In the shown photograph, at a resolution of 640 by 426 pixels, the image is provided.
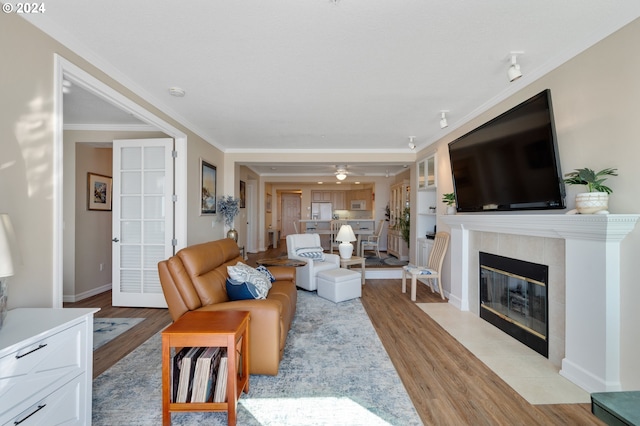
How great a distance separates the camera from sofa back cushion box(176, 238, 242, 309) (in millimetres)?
2354

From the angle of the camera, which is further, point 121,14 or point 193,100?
point 193,100

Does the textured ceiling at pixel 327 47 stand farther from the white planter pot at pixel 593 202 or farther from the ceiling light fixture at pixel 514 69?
the white planter pot at pixel 593 202

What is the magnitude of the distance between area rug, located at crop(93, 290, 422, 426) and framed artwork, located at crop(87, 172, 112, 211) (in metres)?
2.72

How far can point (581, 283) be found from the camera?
208 cm

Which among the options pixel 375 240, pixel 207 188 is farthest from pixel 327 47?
pixel 375 240

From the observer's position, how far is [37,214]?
5.82 ft

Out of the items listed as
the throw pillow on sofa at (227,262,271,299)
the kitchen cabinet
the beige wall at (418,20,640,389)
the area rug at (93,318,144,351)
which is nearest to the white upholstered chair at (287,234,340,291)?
the throw pillow on sofa at (227,262,271,299)

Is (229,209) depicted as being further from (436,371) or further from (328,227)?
(328,227)

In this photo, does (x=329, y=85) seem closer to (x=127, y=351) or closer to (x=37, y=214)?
(x=37, y=214)

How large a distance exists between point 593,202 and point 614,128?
0.53m

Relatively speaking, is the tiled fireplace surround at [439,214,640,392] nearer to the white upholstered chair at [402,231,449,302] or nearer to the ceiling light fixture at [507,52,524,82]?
the ceiling light fixture at [507,52,524,82]

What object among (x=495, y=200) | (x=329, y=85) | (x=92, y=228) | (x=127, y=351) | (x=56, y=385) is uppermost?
(x=329, y=85)

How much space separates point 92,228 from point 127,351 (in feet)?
8.66

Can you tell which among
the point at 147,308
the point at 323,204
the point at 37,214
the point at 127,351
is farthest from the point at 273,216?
the point at 37,214
